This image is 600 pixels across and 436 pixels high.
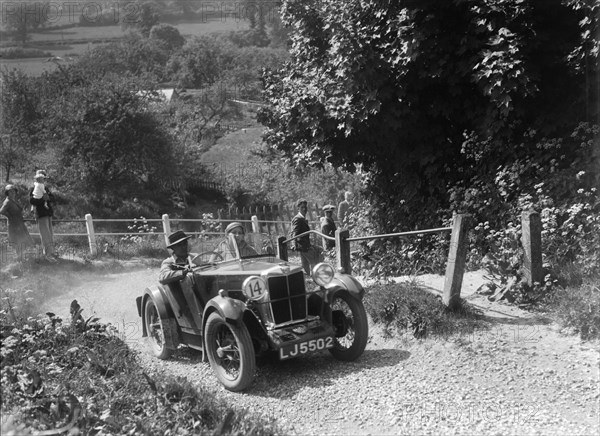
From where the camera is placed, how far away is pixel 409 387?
6805mm

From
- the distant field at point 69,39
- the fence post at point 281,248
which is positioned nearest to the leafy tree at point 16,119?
the distant field at point 69,39

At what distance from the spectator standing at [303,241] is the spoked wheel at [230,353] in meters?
4.59

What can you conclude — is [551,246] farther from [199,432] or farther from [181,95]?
[181,95]

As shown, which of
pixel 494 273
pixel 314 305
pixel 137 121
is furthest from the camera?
pixel 137 121

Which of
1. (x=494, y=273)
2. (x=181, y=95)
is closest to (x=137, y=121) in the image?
(x=494, y=273)

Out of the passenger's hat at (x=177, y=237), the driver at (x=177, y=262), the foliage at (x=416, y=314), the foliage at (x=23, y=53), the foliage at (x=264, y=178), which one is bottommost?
the foliage at (x=264, y=178)

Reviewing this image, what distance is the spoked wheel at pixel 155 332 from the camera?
8.84m

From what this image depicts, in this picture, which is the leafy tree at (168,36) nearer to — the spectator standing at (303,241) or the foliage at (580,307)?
the spectator standing at (303,241)

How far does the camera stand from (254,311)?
24.4ft

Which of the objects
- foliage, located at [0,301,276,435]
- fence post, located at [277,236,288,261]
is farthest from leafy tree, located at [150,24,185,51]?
foliage, located at [0,301,276,435]

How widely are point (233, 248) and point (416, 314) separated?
2.46 metres

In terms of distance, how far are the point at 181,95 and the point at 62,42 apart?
23805mm

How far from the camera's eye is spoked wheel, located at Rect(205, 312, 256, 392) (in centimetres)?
694

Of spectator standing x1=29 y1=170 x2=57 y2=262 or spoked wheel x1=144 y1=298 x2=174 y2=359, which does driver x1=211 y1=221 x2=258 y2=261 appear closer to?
spoked wheel x1=144 y1=298 x2=174 y2=359
